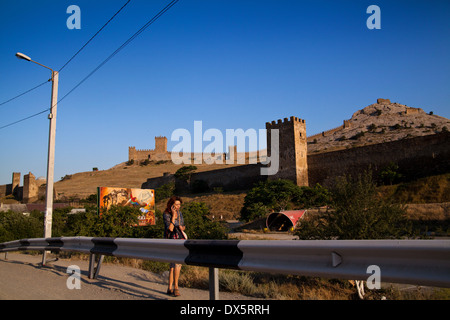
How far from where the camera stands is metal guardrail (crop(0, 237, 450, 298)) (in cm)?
247

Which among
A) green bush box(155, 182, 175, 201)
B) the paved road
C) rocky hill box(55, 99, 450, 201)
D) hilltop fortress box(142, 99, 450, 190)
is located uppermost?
rocky hill box(55, 99, 450, 201)

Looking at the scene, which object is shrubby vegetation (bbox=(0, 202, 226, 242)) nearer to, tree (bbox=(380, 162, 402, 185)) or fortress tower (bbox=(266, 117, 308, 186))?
tree (bbox=(380, 162, 402, 185))

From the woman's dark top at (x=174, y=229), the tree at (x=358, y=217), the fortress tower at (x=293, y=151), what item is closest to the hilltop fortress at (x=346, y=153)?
the fortress tower at (x=293, y=151)

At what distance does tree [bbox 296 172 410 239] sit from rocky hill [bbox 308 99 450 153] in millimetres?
60542

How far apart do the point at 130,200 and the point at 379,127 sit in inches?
2962

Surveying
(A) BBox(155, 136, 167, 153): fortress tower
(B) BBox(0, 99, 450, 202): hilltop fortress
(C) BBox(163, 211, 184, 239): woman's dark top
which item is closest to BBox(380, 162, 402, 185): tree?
(B) BBox(0, 99, 450, 202): hilltop fortress

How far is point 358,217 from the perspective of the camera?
29.1ft

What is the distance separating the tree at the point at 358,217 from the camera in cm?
878

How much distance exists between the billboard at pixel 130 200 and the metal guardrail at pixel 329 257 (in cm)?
1133

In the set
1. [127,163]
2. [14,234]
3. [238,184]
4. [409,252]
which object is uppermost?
[127,163]

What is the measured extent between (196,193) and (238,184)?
927 cm
